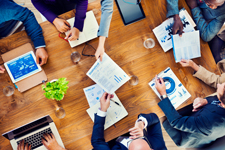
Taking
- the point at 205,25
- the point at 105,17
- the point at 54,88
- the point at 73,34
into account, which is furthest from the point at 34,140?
the point at 205,25

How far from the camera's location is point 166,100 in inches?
45.7

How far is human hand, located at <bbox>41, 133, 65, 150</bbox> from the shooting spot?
1122 mm

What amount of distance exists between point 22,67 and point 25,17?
0.44 meters

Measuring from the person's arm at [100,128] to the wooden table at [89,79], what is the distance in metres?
0.08

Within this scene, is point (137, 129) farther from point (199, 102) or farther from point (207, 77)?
point (207, 77)

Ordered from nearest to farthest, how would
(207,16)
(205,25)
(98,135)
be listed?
(98,135) → (205,25) → (207,16)

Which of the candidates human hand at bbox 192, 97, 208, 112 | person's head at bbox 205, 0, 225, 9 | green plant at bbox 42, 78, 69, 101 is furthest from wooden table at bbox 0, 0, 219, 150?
person's head at bbox 205, 0, 225, 9

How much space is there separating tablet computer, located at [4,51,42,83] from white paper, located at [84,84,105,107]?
447 millimetres

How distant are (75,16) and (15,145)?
1144 millimetres

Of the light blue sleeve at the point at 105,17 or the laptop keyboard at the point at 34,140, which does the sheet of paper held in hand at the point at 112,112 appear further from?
the light blue sleeve at the point at 105,17

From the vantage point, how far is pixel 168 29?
1298mm

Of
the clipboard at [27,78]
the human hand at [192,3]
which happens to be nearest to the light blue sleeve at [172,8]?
the human hand at [192,3]

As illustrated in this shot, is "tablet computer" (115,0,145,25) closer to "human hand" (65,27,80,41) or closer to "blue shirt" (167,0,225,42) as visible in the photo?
"blue shirt" (167,0,225,42)

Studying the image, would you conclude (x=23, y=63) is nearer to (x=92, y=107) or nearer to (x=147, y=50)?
(x=92, y=107)
